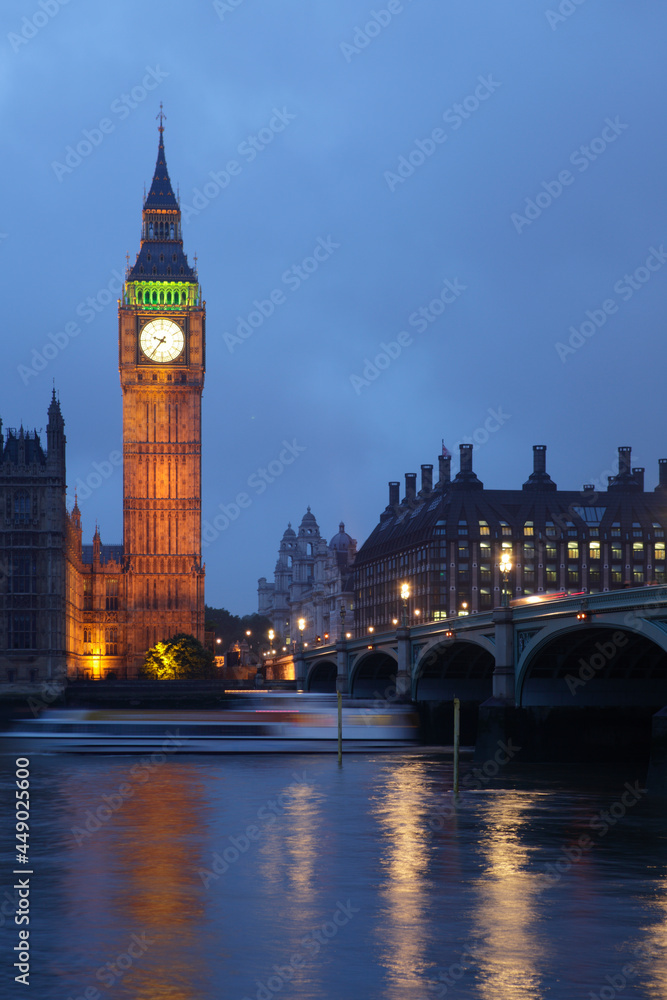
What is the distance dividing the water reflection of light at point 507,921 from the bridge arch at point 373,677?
222 ft

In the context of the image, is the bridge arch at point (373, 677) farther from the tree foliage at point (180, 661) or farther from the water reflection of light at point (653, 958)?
the water reflection of light at point (653, 958)

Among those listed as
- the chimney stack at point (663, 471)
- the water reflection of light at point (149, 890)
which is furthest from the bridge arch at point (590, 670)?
the chimney stack at point (663, 471)

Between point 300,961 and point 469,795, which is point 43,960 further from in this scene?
point 469,795

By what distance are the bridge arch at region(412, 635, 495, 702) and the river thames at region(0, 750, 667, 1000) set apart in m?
35.1

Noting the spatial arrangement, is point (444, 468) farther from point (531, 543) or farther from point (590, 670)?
point (590, 670)

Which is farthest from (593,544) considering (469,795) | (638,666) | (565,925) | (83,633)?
(565,925)

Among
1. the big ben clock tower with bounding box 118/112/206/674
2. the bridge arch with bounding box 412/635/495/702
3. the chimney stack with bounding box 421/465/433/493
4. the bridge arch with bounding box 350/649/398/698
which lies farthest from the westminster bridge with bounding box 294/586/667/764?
the chimney stack with bounding box 421/465/433/493

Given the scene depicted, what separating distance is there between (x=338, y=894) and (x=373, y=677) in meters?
86.2

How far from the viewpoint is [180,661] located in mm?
147375

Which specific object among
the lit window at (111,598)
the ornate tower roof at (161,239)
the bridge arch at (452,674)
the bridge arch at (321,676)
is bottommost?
the bridge arch at (321,676)

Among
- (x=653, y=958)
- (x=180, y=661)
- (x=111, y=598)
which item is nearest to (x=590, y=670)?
(x=653, y=958)

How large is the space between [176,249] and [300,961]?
525 feet

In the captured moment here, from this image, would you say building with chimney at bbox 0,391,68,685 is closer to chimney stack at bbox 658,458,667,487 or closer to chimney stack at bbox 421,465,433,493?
chimney stack at bbox 421,465,433,493

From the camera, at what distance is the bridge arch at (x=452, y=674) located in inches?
3236
